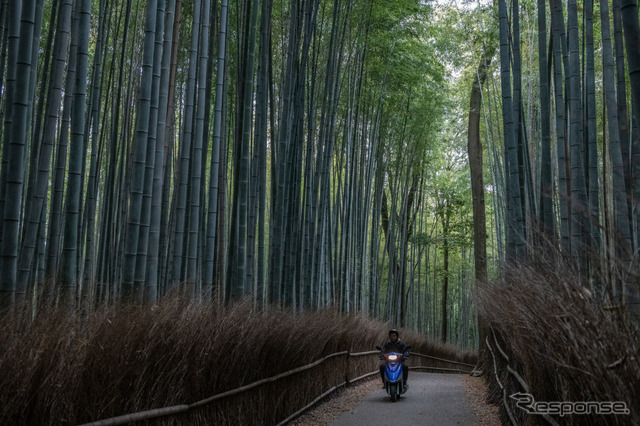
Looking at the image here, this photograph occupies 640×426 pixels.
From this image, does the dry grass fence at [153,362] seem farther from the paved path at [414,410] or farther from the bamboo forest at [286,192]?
the paved path at [414,410]

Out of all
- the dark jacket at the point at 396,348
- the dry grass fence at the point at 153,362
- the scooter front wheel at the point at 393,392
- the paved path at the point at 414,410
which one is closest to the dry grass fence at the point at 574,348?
the dry grass fence at the point at 153,362

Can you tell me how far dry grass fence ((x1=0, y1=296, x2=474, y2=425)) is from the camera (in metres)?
1.92

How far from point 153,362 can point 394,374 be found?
431cm

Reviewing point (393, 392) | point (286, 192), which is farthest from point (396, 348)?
point (286, 192)

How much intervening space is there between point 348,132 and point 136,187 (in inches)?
198

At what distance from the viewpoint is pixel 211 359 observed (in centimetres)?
340

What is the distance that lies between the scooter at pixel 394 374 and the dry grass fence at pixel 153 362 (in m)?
1.49

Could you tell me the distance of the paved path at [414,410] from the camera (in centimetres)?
523

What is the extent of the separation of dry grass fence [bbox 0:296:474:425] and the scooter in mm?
1493

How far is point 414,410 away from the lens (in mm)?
5906

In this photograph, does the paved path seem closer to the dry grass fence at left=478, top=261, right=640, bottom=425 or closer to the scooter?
the scooter

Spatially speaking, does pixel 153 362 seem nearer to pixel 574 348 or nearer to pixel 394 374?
pixel 574 348

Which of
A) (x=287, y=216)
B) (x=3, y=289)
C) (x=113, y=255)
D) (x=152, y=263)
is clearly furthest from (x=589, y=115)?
(x=113, y=255)

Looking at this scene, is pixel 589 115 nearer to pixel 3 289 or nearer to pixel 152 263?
pixel 152 263
